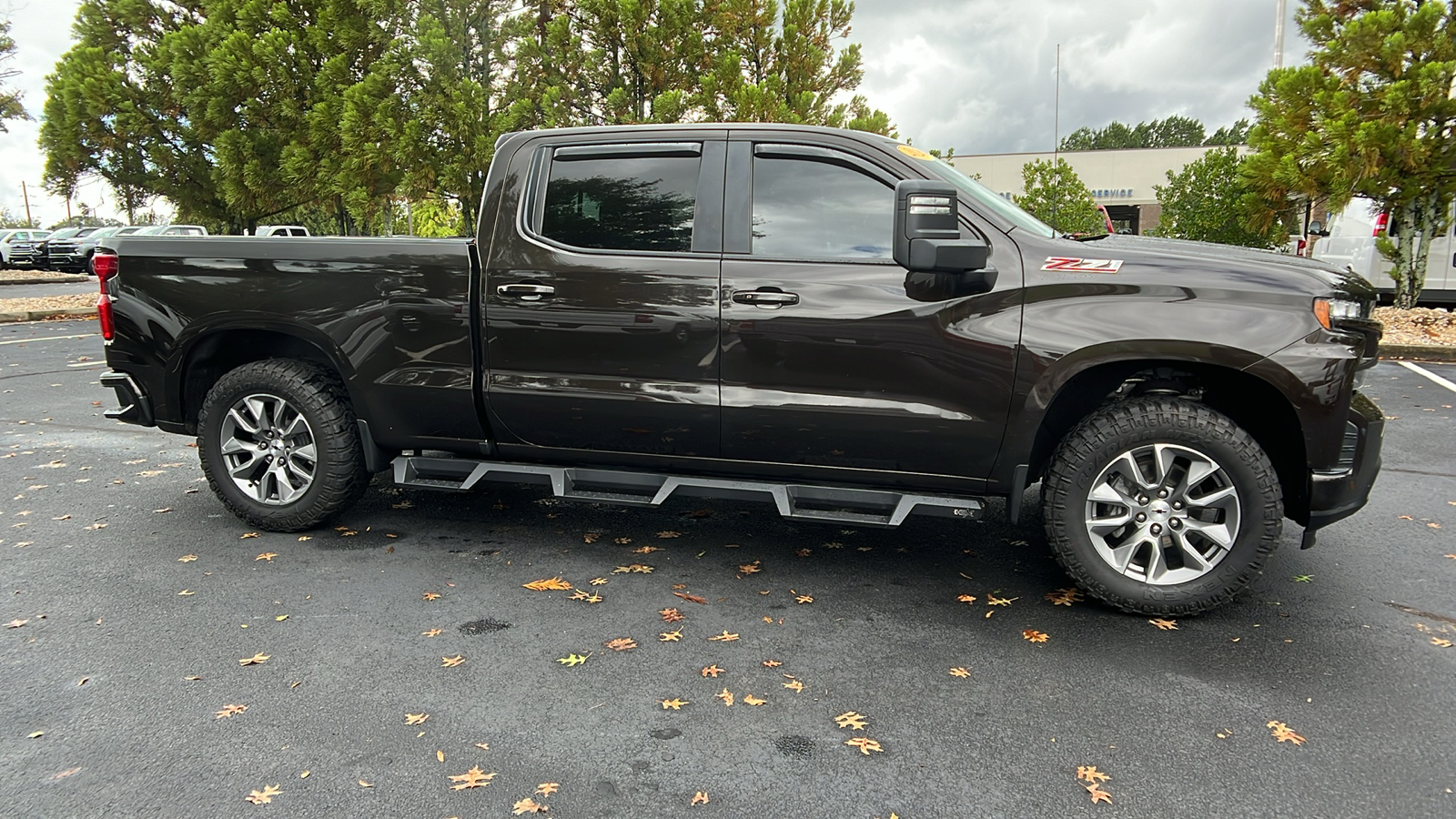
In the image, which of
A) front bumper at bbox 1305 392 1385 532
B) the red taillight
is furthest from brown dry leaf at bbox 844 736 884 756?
the red taillight

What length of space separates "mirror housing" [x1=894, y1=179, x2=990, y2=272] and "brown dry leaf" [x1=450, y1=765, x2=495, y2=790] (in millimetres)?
2280

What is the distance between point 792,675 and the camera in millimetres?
3146

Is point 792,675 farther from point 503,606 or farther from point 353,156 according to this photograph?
point 353,156

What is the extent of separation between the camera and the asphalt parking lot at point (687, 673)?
2.51 metres

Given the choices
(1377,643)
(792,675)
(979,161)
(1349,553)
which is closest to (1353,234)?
(1349,553)

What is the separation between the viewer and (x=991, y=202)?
12.5ft

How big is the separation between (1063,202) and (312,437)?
12872 mm

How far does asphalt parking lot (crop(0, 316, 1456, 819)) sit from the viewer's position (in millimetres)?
2510

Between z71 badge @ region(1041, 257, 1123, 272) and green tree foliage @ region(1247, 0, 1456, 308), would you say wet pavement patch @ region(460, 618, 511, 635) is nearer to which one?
z71 badge @ region(1041, 257, 1123, 272)

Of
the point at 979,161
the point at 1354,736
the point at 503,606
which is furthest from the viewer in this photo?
the point at 979,161

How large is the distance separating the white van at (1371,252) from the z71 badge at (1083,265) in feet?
46.1

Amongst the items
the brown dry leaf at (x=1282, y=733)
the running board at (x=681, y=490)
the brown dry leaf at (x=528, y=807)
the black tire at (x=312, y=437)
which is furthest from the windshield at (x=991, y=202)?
the black tire at (x=312, y=437)

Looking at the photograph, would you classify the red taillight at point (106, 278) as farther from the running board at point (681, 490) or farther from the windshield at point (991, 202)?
the windshield at point (991, 202)

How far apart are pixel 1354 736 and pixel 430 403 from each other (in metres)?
3.83
